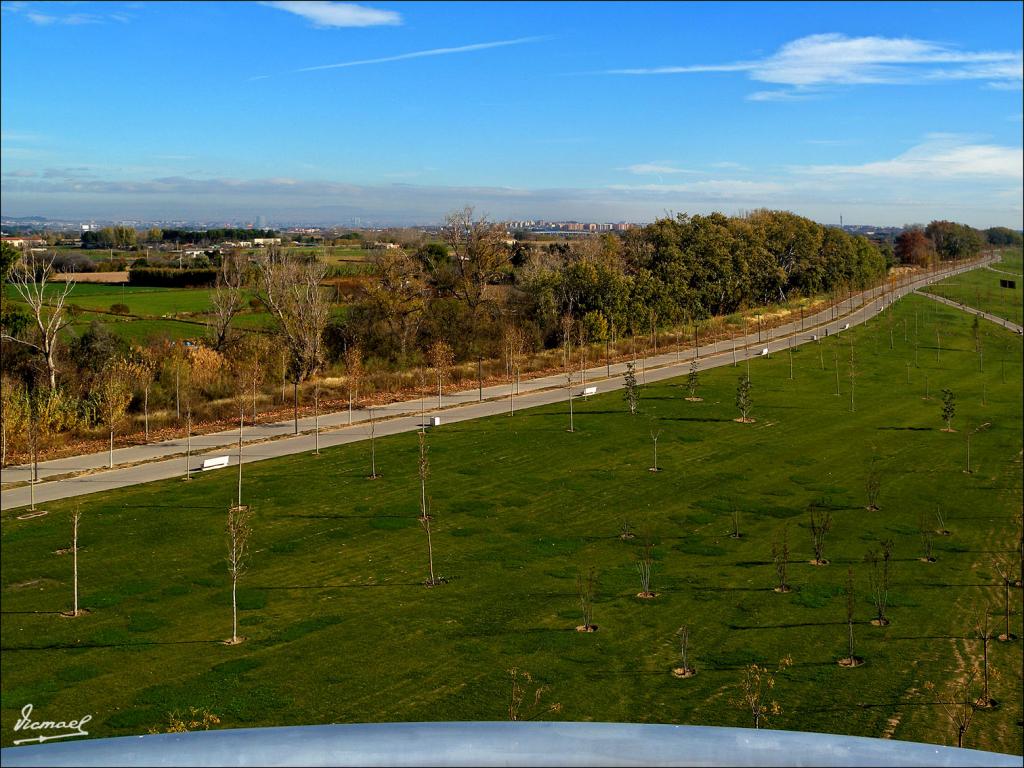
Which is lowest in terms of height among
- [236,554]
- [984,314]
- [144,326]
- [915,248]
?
[236,554]

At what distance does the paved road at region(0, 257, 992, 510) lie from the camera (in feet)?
84.1

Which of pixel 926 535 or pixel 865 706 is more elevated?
pixel 926 535

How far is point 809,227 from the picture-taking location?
268 ft

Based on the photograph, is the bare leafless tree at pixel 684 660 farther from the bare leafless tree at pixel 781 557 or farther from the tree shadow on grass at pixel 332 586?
the tree shadow on grass at pixel 332 586

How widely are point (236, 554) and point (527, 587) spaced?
6.01 metres

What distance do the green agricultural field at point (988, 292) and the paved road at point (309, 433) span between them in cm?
1639

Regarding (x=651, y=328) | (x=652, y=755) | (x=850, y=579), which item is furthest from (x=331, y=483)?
(x=651, y=328)

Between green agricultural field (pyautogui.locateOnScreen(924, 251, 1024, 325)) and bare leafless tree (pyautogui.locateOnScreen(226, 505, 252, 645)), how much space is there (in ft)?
159

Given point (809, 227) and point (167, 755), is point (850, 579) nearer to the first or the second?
point (167, 755)

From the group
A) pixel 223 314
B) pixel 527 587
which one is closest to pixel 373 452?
pixel 527 587

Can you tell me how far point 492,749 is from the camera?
205 centimetres

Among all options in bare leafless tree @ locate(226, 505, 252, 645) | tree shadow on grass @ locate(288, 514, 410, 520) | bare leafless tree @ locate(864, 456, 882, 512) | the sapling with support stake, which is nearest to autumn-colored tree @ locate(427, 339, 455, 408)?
tree shadow on grass @ locate(288, 514, 410, 520)

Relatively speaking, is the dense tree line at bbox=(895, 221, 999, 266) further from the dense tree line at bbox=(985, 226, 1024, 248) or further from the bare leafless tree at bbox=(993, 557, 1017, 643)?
the bare leafless tree at bbox=(993, 557, 1017, 643)

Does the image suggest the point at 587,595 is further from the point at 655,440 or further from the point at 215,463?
the point at 215,463
